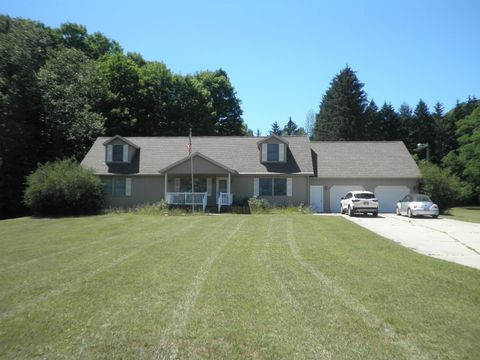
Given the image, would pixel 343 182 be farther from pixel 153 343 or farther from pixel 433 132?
pixel 433 132

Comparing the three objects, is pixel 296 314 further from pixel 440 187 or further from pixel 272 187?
pixel 440 187

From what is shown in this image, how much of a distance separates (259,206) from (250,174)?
3.23 meters

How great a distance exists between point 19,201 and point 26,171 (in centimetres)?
301

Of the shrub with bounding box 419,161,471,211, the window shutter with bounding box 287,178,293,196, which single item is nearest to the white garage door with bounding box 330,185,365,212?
the window shutter with bounding box 287,178,293,196

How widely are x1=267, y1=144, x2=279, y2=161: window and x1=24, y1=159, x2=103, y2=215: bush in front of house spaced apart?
12546 millimetres

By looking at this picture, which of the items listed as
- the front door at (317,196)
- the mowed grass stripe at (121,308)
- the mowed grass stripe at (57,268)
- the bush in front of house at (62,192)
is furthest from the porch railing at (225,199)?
the mowed grass stripe at (121,308)

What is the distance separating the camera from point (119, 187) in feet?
104

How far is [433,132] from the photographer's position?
197ft

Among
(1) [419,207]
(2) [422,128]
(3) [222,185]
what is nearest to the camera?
(1) [419,207]

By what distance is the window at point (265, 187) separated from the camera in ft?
101

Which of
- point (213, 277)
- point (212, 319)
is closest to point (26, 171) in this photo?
point (213, 277)

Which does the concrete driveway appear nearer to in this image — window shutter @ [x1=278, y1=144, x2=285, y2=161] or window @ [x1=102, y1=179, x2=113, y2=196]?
window shutter @ [x1=278, y1=144, x2=285, y2=161]

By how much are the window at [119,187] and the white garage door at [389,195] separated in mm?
19297

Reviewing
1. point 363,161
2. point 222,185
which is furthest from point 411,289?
point 363,161
